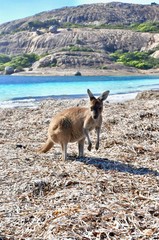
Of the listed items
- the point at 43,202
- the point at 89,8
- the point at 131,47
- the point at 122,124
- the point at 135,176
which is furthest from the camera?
the point at 89,8

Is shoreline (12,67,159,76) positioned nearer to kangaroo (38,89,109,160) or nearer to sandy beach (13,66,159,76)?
sandy beach (13,66,159,76)

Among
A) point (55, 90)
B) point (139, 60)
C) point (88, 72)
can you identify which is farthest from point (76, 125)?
point (139, 60)

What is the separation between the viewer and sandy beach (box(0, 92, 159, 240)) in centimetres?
351

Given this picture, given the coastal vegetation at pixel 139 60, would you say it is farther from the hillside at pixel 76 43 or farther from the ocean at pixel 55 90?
the ocean at pixel 55 90

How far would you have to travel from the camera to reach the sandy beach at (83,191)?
3514mm

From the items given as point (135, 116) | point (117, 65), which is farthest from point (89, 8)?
point (135, 116)

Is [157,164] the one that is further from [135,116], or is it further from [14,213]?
[135,116]

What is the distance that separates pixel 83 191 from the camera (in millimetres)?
4352

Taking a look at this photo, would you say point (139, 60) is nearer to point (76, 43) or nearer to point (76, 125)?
point (76, 43)

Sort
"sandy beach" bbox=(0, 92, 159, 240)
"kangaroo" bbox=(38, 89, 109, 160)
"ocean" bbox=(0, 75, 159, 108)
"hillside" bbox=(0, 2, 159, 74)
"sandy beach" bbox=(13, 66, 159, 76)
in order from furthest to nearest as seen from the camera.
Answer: "hillside" bbox=(0, 2, 159, 74), "sandy beach" bbox=(13, 66, 159, 76), "ocean" bbox=(0, 75, 159, 108), "kangaroo" bbox=(38, 89, 109, 160), "sandy beach" bbox=(0, 92, 159, 240)

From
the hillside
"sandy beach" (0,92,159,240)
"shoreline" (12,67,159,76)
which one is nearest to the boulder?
"shoreline" (12,67,159,76)

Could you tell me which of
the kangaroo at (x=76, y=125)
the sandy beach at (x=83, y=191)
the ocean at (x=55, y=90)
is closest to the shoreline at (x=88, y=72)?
the ocean at (x=55, y=90)

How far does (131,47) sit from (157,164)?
91.6 metres

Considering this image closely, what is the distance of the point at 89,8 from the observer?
151 meters
